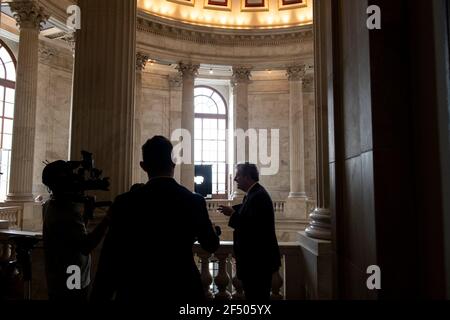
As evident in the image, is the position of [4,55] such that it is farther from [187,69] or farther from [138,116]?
[187,69]

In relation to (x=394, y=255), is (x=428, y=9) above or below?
above

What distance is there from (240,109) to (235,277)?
1547 cm

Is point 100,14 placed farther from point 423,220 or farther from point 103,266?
point 423,220

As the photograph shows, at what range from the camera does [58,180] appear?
307cm

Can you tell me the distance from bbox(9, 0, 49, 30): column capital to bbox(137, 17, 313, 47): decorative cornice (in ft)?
19.4

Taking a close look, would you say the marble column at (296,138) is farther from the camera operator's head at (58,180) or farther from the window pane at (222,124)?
the camera operator's head at (58,180)

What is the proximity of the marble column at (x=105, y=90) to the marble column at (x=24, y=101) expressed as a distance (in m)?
10.1

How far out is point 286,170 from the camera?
978 inches

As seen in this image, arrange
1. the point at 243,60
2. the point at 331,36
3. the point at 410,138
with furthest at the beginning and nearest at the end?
the point at 243,60 → the point at 331,36 → the point at 410,138

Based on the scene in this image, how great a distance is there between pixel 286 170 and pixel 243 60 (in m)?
8.60

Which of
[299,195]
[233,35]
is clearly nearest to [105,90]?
[299,195]

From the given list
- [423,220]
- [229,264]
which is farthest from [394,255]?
[229,264]

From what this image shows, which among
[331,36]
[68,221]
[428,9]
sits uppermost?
[331,36]
